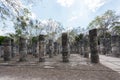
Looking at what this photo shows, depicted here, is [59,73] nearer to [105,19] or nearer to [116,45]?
[116,45]

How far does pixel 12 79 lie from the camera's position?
10477 millimetres

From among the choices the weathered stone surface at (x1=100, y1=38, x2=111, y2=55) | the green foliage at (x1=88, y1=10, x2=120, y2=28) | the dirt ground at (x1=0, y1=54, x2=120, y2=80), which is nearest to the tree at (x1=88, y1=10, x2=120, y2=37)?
the green foliage at (x1=88, y1=10, x2=120, y2=28)

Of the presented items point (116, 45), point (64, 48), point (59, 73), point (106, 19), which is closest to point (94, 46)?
point (64, 48)

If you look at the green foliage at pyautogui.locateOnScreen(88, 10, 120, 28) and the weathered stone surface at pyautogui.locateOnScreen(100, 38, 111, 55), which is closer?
the weathered stone surface at pyautogui.locateOnScreen(100, 38, 111, 55)

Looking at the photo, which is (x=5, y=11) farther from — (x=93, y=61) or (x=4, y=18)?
(x=93, y=61)

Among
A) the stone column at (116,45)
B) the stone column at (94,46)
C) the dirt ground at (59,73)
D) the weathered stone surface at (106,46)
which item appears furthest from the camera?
the weathered stone surface at (106,46)

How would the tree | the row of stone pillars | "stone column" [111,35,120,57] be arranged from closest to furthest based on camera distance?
1. the row of stone pillars
2. "stone column" [111,35,120,57]
3. the tree

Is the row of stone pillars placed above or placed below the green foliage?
below

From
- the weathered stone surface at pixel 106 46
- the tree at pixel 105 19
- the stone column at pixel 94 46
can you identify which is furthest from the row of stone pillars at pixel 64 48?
the tree at pixel 105 19

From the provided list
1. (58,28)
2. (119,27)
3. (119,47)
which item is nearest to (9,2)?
(119,47)

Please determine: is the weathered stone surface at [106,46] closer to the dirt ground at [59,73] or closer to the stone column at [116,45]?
the stone column at [116,45]

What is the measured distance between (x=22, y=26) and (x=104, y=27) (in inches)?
2235

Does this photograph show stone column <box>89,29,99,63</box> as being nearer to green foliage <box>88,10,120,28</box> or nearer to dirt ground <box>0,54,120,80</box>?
dirt ground <box>0,54,120,80</box>

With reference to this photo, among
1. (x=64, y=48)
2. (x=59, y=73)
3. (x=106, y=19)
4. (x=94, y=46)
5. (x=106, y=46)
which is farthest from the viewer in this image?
(x=106, y=19)
